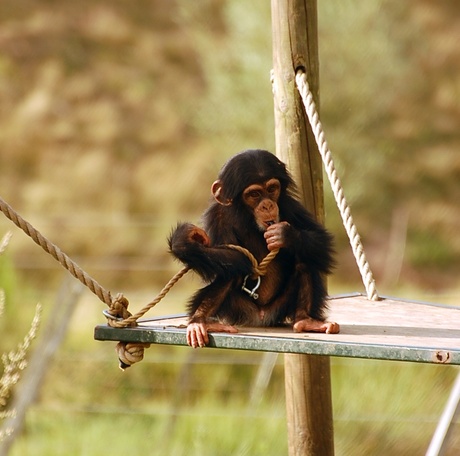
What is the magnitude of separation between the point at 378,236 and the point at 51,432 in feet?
30.6

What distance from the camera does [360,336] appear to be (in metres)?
2.36

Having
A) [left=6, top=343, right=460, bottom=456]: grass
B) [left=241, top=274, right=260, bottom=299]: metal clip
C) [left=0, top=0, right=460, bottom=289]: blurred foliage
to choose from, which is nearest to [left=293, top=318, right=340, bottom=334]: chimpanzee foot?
[left=241, top=274, right=260, bottom=299]: metal clip


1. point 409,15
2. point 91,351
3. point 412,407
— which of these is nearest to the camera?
point 412,407

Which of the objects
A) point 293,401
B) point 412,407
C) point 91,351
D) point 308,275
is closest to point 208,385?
point 91,351

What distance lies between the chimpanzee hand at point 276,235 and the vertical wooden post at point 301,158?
640mm

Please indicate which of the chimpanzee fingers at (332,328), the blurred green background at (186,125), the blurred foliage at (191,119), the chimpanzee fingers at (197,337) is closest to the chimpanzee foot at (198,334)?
the chimpanzee fingers at (197,337)

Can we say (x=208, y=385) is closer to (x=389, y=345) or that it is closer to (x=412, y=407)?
(x=412, y=407)

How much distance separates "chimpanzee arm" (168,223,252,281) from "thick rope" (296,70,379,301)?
0.63m

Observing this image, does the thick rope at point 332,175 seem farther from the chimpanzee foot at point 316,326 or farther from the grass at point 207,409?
the grass at point 207,409

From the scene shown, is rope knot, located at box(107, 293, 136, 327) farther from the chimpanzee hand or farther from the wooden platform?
the chimpanzee hand

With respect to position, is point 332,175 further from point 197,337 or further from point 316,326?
point 197,337

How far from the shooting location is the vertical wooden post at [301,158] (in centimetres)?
307

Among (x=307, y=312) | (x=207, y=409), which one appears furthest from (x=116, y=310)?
(x=207, y=409)

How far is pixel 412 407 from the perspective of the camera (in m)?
5.96
